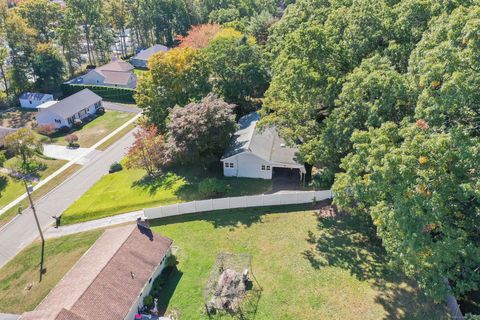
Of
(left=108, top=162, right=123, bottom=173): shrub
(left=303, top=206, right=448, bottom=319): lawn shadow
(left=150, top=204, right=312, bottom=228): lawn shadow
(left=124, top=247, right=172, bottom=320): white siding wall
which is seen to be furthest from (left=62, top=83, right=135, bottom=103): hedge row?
(left=303, top=206, right=448, bottom=319): lawn shadow

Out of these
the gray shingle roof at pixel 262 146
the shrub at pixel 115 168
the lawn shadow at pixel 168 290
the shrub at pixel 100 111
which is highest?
the gray shingle roof at pixel 262 146

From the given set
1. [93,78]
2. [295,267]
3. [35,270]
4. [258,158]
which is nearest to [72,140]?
[35,270]

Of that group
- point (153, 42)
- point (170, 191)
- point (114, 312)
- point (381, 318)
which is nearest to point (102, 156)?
point (170, 191)

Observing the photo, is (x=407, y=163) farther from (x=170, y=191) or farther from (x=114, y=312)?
(x=170, y=191)

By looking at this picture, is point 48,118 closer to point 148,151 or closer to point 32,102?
point 32,102

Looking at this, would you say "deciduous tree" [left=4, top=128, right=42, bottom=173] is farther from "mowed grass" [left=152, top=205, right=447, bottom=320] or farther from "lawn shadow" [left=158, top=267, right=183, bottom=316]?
"lawn shadow" [left=158, top=267, right=183, bottom=316]

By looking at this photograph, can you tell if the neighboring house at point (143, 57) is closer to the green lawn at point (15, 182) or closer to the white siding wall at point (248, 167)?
the green lawn at point (15, 182)

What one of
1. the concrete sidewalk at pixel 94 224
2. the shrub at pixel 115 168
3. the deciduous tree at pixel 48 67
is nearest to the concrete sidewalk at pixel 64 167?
the shrub at pixel 115 168
